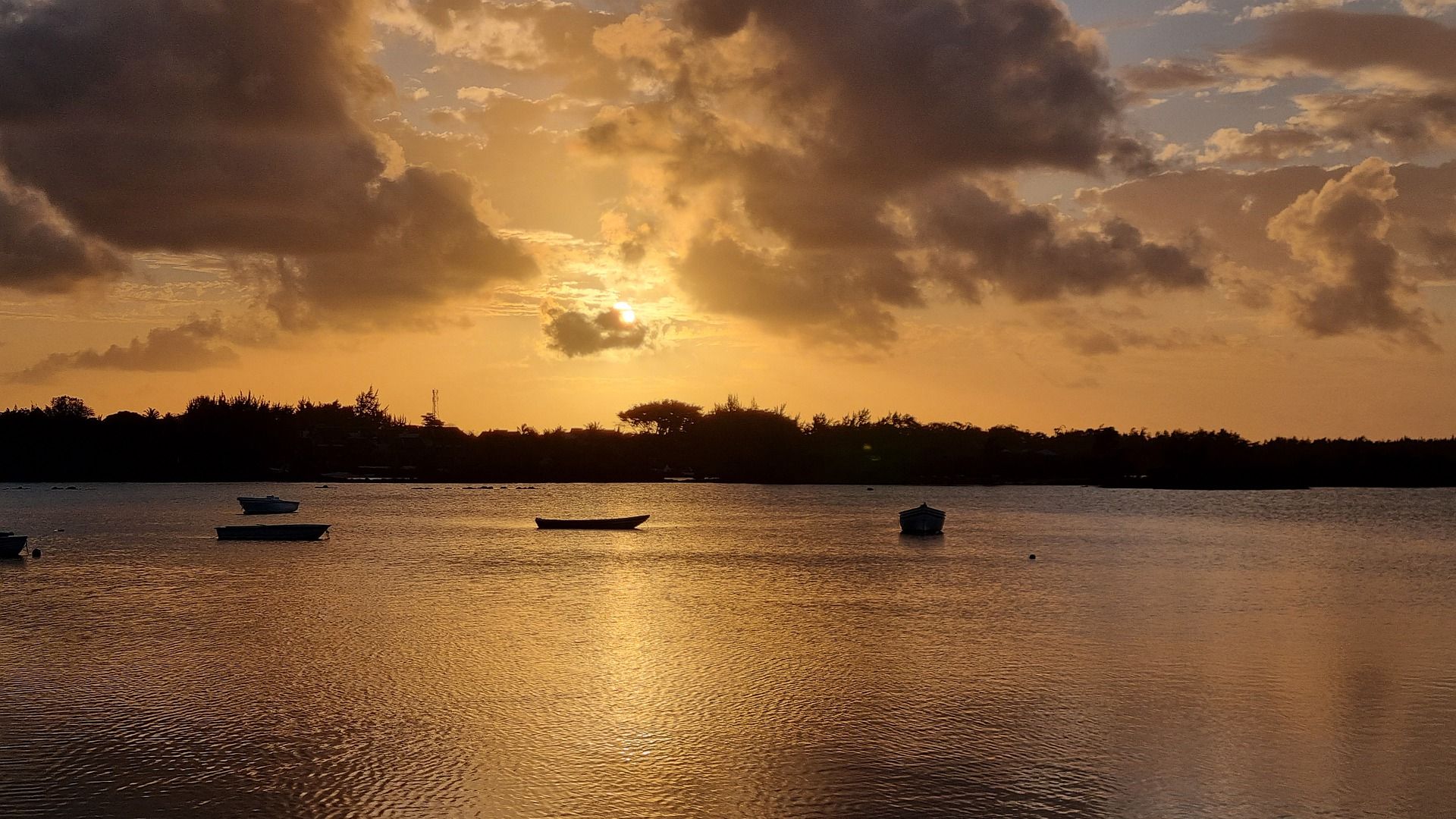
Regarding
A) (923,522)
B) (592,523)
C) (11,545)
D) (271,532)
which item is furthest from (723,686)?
(592,523)

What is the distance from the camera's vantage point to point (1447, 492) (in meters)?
188

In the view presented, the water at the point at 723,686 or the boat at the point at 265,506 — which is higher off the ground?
the boat at the point at 265,506

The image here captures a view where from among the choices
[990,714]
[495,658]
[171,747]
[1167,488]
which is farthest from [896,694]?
[1167,488]

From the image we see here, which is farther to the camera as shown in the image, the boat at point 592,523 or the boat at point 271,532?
the boat at point 592,523

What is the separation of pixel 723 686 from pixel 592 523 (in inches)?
2572

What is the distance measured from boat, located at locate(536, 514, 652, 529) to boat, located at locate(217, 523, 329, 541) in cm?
1968

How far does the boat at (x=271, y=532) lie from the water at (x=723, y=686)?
10557 mm

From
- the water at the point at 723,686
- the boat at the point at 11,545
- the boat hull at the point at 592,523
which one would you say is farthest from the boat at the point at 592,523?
the boat at the point at 11,545

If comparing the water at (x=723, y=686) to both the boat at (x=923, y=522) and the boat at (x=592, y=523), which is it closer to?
the boat at (x=923, y=522)

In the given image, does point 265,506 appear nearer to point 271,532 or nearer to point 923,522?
point 271,532

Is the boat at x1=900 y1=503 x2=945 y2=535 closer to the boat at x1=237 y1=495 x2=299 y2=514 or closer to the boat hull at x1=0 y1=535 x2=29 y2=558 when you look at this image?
the boat hull at x1=0 y1=535 x2=29 y2=558

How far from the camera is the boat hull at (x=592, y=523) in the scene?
9131 cm

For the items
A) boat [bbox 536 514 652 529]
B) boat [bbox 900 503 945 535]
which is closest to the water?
boat [bbox 900 503 945 535]

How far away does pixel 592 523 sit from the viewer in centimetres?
9175
